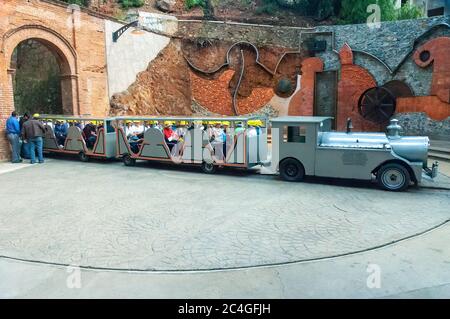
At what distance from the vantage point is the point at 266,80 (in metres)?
20.8

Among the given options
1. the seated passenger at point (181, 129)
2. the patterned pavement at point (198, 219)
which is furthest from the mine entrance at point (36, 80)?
the seated passenger at point (181, 129)

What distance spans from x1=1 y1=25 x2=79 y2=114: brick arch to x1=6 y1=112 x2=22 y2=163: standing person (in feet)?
2.42

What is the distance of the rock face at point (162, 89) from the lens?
1873 cm

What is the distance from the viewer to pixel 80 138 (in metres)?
13.9

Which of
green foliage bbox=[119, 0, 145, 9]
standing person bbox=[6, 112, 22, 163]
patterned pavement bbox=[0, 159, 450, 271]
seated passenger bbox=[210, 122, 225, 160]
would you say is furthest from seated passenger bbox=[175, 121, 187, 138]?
green foliage bbox=[119, 0, 145, 9]

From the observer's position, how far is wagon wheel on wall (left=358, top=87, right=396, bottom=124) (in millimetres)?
18109

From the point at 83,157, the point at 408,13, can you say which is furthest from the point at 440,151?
the point at 83,157

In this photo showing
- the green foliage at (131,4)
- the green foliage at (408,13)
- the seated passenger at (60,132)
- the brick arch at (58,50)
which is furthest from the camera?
the green foliage at (408,13)

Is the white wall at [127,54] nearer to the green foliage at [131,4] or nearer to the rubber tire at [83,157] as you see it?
the rubber tire at [83,157]

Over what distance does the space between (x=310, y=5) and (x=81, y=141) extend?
18955mm

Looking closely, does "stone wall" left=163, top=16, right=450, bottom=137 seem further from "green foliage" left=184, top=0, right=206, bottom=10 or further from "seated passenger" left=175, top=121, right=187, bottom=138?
"seated passenger" left=175, top=121, right=187, bottom=138

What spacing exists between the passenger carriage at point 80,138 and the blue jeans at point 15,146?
4.85 feet
